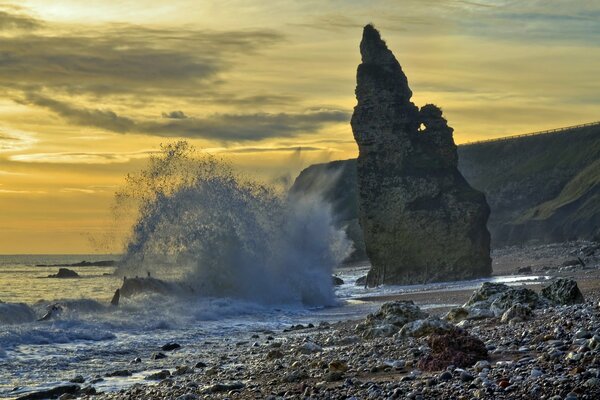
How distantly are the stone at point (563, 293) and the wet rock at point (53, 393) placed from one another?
401 inches

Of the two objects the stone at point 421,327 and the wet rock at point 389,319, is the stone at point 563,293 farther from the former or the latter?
the stone at point 421,327

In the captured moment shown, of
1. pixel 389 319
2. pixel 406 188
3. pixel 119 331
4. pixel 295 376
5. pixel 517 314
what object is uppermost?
pixel 406 188

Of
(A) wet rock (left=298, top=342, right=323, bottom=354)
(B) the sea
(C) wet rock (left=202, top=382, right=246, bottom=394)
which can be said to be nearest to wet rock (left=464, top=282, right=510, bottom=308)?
(A) wet rock (left=298, top=342, right=323, bottom=354)

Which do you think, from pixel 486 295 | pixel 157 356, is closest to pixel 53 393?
pixel 157 356

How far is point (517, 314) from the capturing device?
54.5ft

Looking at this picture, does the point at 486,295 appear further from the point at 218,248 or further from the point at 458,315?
the point at 218,248

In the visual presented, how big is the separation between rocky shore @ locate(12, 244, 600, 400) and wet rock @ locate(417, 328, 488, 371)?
0.02 metres

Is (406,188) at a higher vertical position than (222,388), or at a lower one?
higher

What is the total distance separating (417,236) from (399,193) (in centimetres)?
292

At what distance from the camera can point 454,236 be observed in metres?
53.9

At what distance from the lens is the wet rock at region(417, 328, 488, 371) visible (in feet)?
36.9

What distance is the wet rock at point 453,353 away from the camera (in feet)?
36.9

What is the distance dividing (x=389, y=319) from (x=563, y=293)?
3806mm

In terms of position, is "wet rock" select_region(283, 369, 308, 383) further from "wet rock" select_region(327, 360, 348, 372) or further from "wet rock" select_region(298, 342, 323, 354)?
"wet rock" select_region(298, 342, 323, 354)
